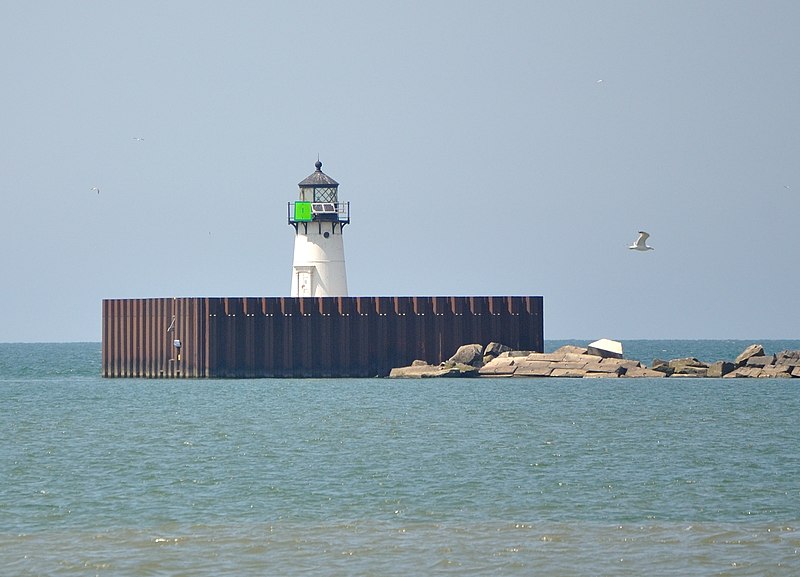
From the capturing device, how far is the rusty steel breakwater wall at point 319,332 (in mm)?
49594

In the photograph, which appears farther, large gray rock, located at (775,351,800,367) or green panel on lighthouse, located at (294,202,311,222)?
green panel on lighthouse, located at (294,202,311,222)

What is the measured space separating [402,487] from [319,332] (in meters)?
26.8

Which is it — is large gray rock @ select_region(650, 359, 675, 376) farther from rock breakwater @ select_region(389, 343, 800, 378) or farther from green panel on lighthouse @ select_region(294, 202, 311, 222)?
green panel on lighthouse @ select_region(294, 202, 311, 222)

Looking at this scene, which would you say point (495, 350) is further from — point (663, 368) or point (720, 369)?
point (720, 369)

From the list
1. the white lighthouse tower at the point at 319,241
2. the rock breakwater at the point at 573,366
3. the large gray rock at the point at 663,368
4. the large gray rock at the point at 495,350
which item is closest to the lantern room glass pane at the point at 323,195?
the white lighthouse tower at the point at 319,241

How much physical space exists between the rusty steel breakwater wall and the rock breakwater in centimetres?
78

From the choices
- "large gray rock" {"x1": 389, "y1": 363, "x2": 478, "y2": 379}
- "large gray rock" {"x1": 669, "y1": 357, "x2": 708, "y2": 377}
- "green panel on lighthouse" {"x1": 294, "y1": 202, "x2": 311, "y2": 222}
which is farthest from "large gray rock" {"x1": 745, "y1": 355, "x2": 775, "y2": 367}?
"green panel on lighthouse" {"x1": 294, "y1": 202, "x2": 311, "y2": 222}

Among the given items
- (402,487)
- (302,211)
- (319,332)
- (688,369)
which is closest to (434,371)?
(319,332)

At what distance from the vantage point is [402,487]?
2320 centimetres

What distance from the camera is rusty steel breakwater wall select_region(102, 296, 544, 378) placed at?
49594mm

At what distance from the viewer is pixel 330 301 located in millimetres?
49906

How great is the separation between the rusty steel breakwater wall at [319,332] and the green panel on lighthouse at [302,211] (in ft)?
15.5

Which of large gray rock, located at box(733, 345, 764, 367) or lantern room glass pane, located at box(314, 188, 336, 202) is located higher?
lantern room glass pane, located at box(314, 188, 336, 202)

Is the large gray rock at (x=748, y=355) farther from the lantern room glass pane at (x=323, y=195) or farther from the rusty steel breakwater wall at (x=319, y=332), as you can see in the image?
the lantern room glass pane at (x=323, y=195)
